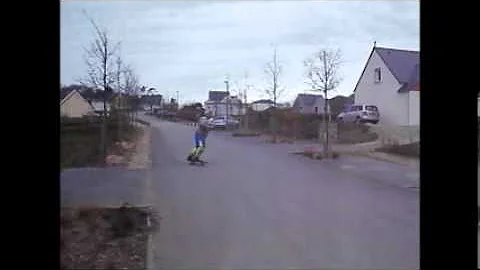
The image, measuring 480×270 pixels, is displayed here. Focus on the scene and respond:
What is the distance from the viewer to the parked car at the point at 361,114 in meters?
3.24

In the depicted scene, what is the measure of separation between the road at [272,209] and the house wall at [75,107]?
49 centimetres

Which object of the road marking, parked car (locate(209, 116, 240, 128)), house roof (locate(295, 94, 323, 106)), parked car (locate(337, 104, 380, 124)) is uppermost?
house roof (locate(295, 94, 323, 106))

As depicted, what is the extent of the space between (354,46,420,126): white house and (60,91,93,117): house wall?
152 centimetres

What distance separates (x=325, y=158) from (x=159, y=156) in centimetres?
112

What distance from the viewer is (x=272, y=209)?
11.3 feet

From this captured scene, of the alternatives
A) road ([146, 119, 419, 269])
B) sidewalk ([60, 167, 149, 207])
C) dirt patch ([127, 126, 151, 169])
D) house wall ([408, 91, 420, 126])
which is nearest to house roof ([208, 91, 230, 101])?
road ([146, 119, 419, 269])

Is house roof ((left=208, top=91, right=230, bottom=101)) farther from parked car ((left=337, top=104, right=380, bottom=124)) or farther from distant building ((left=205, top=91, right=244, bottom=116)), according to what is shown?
parked car ((left=337, top=104, right=380, bottom=124))

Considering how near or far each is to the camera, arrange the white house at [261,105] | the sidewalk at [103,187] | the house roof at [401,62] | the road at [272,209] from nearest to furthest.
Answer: the sidewalk at [103,187], the house roof at [401,62], the road at [272,209], the white house at [261,105]

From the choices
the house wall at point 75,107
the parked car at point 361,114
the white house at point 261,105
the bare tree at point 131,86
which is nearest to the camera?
the house wall at point 75,107

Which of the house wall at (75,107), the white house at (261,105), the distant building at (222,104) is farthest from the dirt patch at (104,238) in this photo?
the white house at (261,105)

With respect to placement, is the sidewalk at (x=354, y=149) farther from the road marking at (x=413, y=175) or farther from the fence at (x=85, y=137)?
the fence at (x=85, y=137)

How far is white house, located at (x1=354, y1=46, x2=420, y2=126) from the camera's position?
9.02ft
